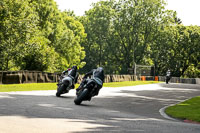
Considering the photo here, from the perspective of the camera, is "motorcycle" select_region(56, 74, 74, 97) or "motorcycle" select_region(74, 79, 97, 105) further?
"motorcycle" select_region(56, 74, 74, 97)

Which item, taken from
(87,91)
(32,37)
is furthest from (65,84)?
(32,37)

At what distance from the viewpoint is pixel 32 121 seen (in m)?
7.80

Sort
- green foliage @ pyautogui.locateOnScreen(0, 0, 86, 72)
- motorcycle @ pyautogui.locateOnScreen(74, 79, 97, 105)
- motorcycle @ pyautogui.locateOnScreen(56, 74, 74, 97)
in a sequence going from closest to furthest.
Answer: motorcycle @ pyautogui.locateOnScreen(74, 79, 97, 105) → motorcycle @ pyautogui.locateOnScreen(56, 74, 74, 97) → green foliage @ pyautogui.locateOnScreen(0, 0, 86, 72)

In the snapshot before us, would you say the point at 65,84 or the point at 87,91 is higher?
the point at 65,84

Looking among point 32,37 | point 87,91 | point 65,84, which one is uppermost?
point 32,37

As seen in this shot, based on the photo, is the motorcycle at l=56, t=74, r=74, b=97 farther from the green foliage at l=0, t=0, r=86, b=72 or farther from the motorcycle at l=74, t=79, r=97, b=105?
the green foliage at l=0, t=0, r=86, b=72

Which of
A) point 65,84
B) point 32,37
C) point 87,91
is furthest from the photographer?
point 32,37

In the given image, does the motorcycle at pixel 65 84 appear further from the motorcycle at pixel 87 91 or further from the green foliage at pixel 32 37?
the green foliage at pixel 32 37

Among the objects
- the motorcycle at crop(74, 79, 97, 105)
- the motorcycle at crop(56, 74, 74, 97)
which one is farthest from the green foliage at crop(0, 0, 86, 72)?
the motorcycle at crop(74, 79, 97, 105)

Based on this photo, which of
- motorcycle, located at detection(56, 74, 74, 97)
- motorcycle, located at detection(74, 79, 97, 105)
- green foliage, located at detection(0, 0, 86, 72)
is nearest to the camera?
motorcycle, located at detection(74, 79, 97, 105)

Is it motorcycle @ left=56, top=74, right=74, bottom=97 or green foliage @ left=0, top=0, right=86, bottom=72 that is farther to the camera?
green foliage @ left=0, top=0, right=86, bottom=72

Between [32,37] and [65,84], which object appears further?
[32,37]

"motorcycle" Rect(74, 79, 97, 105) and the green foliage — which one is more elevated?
the green foliage

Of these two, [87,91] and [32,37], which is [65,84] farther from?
[32,37]
